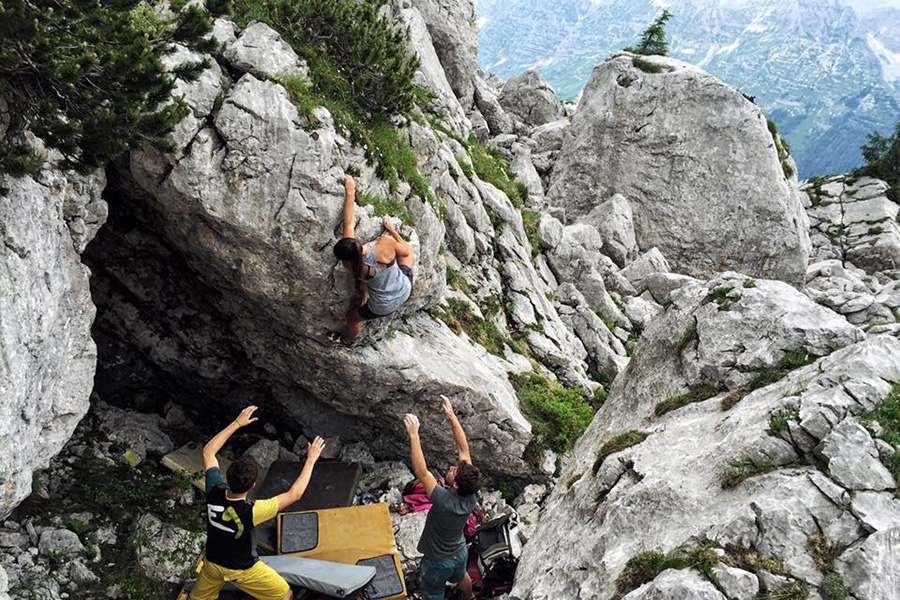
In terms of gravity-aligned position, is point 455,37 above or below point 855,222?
below

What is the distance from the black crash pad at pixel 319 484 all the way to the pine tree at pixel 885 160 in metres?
53.0

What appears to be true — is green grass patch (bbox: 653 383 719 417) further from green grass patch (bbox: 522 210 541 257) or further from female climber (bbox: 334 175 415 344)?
green grass patch (bbox: 522 210 541 257)

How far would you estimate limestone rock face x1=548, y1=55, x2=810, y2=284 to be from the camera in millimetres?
32812

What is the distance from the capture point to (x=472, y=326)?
16922mm

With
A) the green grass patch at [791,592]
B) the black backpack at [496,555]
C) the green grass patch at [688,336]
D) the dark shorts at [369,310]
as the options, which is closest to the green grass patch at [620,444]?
the black backpack at [496,555]

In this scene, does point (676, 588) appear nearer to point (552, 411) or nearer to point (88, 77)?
point (552, 411)

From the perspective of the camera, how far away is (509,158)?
110 ft

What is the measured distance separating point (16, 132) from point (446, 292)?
11.0m

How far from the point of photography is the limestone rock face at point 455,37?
32.5 metres

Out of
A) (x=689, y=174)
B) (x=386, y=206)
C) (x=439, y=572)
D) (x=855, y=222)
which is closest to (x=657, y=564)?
(x=439, y=572)

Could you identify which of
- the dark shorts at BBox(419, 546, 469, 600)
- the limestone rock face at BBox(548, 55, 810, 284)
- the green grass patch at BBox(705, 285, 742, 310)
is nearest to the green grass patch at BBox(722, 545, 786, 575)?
the dark shorts at BBox(419, 546, 469, 600)

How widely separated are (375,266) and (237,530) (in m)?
5.37

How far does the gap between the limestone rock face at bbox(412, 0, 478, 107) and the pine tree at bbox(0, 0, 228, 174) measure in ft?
89.2

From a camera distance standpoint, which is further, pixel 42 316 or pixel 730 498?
pixel 42 316
